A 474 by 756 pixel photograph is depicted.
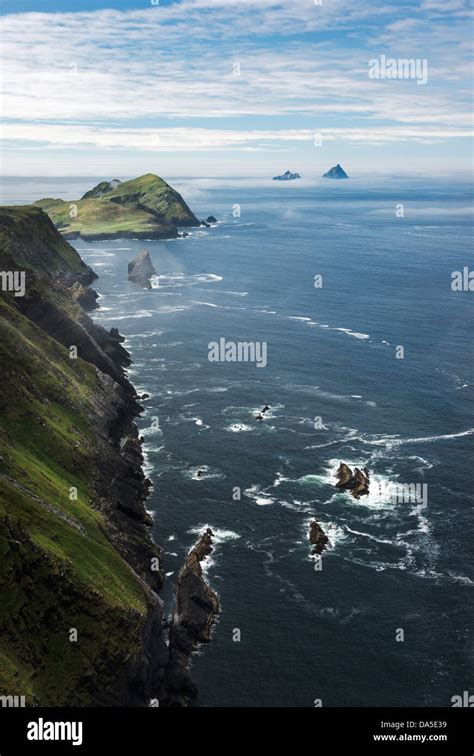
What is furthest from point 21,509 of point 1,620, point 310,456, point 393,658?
point 310,456

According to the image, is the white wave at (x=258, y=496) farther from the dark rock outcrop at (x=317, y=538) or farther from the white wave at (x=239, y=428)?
the white wave at (x=239, y=428)

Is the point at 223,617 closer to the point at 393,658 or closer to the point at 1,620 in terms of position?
the point at 393,658

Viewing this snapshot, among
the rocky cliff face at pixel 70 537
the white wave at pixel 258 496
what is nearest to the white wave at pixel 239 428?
the rocky cliff face at pixel 70 537

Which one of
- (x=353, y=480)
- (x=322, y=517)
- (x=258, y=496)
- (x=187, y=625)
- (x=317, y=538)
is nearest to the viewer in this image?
(x=187, y=625)

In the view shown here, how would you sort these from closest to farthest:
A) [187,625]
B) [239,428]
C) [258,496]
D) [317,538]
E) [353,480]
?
1. [187,625]
2. [317,538]
3. [258,496]
4. [353,480]
5. [239,428]

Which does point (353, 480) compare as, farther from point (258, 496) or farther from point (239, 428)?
point (239, 428)

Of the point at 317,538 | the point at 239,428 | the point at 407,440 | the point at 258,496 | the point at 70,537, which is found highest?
the point at 239,428

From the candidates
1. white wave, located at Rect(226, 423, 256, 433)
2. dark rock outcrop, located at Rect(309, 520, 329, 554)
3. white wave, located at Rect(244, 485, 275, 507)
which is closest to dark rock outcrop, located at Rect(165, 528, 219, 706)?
dark rock outcrop, located at Rect(309, 520, 329, 554)

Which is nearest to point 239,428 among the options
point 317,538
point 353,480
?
point 353,480
